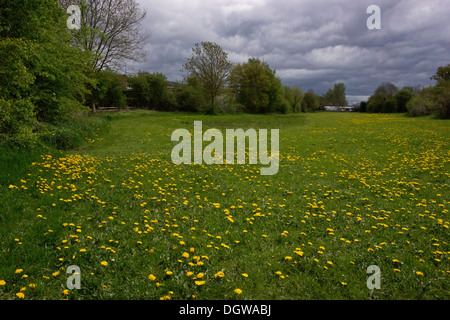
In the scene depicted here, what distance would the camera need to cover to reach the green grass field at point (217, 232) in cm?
370

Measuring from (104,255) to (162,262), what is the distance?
108cm

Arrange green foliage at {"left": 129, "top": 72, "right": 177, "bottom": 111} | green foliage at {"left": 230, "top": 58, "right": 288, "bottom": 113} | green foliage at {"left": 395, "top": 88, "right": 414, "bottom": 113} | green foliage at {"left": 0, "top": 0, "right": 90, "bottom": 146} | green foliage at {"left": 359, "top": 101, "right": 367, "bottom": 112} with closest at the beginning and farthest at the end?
green foliage at {"left": 0, "top": 0, "right": 90, "bottom": 146} < green foliage at {"left": 129, "top": 72, "right": 177, "bottom": 111} < green foliage at {"left": 230, "top": 58, "right": 288, "bottom": 113} < green foliage at {"left": 395, "top": 88, "right": 414, "bottom": 113} < green foliage at {"left": 359, "top": 101, "right": 367, "bottom": 112}

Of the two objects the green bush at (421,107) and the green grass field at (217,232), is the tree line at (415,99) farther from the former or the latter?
the green grass field at (217,232)

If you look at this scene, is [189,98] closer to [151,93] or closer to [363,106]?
[151,93]

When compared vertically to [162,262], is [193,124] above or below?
above

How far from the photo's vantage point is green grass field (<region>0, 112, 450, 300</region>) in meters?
3.70

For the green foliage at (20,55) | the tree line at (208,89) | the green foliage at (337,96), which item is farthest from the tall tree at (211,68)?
the green foliage at (337,96)

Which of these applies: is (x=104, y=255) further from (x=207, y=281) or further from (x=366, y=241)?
(x=366, y=241)

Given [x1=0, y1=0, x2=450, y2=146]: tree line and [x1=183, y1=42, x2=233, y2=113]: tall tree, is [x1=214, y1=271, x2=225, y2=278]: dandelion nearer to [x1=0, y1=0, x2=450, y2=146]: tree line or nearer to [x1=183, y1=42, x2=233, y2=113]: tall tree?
[x1=0, y1=0, x2=450, y2=146]: tree line

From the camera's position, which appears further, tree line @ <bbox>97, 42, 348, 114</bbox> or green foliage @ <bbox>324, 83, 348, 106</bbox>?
green foliage @ <bbox>324, 83, 348, 106</bbox>

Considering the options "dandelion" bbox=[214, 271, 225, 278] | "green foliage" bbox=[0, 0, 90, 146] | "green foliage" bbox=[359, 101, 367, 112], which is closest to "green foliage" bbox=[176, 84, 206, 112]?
"green foliage" bbox=[0, 0, 90, 146]

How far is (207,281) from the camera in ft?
12.3

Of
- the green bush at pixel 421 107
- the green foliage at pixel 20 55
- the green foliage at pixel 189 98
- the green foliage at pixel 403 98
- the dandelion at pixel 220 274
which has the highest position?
the green foliage at pixel 403 98
